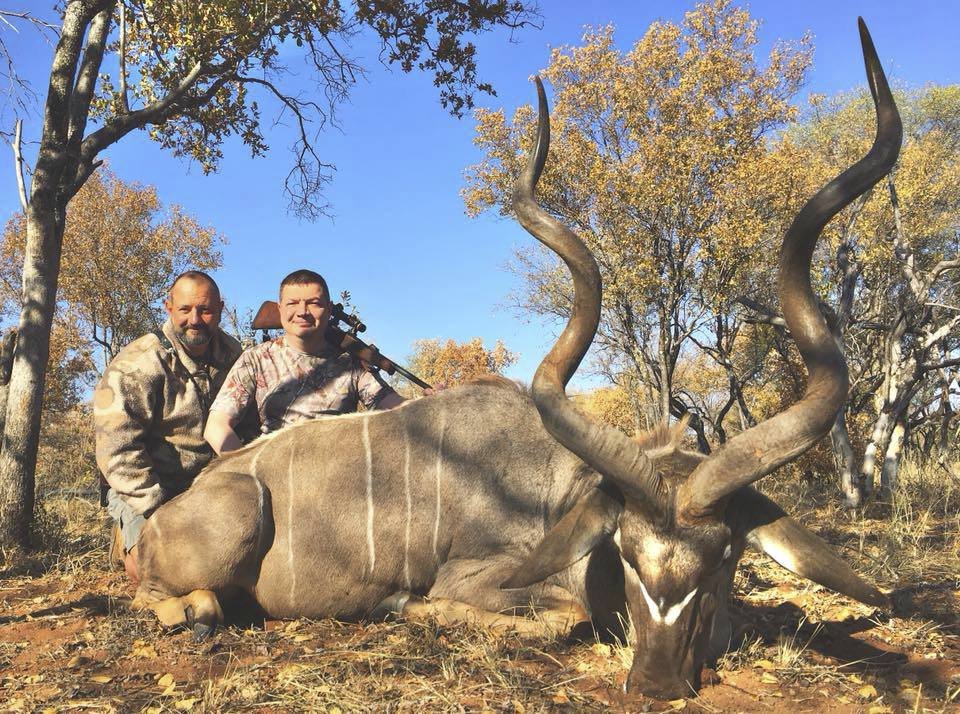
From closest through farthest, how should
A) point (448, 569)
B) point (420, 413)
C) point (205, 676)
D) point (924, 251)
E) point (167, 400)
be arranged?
point (205, 676) → point (448, 569) → point (420, 413) → point (167, 400) → point (924, 251)

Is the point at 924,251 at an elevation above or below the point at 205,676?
above

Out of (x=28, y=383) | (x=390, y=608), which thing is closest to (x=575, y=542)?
(x=390, y=608)

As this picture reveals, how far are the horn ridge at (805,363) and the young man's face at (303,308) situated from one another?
8.33ft

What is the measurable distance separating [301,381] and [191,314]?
2.35 ft

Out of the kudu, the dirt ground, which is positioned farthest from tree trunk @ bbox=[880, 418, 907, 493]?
the kudu

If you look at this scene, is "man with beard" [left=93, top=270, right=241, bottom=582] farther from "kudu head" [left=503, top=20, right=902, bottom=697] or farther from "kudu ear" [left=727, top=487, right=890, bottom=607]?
"kudu ear" [left=727, top=487, right=890, bottom=607]

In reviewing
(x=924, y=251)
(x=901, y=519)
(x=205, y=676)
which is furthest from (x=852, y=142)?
(x=205, y=676)

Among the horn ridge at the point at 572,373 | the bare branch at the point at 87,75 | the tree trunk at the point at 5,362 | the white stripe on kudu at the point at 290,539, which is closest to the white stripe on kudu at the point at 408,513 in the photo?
the white stripe on kudu at the point at 290,539

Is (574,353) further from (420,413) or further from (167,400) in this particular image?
(167,400)

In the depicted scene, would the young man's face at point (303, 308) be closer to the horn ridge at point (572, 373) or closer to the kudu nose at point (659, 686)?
the horn ridge at point (572, 373)

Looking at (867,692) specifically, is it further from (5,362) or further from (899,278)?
(899,278)

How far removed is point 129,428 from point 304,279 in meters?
1.23

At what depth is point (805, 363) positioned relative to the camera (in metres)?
2.59

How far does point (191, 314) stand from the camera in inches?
167
